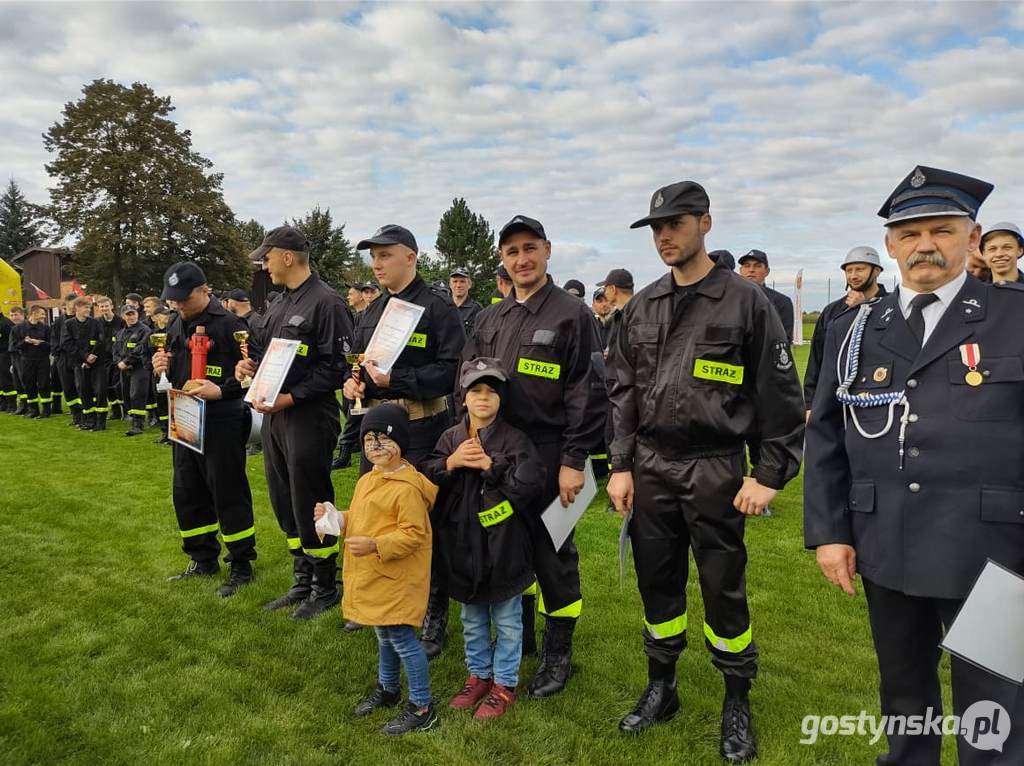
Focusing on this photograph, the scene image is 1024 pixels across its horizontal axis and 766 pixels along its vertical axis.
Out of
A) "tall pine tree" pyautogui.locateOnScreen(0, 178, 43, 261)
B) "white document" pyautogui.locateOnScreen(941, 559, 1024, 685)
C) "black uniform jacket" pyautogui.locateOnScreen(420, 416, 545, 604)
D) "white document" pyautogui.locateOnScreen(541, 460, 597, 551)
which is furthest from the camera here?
"tall pine tree" pyautogui.locateOnScreen(0, 178, 43, 261)

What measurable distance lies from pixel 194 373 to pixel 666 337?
3.62 m

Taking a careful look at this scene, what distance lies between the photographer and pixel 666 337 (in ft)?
10.3

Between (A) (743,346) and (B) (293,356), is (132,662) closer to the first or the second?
(B) (293,356)

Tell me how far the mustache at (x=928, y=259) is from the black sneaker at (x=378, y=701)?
317 cm

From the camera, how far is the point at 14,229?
62062mm

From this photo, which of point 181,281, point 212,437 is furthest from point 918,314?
point 181,281

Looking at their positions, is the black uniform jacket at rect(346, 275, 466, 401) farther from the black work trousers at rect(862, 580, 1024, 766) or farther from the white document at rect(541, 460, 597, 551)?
the black work trousers at rect(862, 580, 1024, 766)

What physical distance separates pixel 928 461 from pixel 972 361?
0.36m

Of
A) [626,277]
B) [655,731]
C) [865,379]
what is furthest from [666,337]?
[626,277]

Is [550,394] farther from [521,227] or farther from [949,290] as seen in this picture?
[949,290]

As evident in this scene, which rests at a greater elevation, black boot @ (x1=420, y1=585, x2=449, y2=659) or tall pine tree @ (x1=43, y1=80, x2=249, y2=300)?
tall pine tree @ (x1=43, y1=80, x2=249, y2=300)

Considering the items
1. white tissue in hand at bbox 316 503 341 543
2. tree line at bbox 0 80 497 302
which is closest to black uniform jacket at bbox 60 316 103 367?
white tissue in hand at bbox 316 503 341 543

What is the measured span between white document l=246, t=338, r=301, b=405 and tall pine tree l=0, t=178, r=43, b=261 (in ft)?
232

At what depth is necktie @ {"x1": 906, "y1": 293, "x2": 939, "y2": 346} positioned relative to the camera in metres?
2.25
